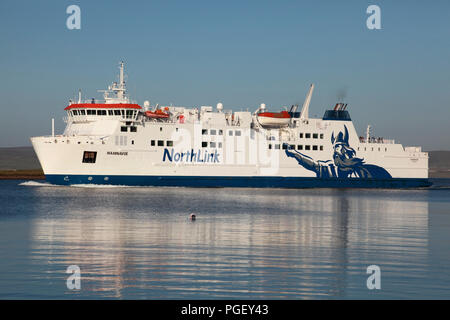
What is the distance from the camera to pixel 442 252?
57.4 ft

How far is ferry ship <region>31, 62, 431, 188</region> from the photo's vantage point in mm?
50188

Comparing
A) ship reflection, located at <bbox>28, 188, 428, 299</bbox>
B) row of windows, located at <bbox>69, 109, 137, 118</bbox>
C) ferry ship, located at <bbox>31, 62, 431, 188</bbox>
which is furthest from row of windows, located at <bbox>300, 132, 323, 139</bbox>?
ship reflection, located at <bbox>28, 188, 428, 299</bbox>

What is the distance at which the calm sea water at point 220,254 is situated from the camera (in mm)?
11875

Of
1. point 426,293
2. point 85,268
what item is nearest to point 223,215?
point 85,268

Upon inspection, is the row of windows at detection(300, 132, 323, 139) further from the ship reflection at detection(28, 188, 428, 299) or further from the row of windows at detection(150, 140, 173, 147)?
the ship reflection at detection(28, 188, 428, 299)

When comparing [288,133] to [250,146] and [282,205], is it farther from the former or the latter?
[282,205]

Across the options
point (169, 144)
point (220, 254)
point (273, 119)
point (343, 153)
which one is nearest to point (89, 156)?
point (169, 144)

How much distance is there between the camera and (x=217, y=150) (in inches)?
2153

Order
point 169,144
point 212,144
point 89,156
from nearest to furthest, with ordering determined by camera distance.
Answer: point 89,156
point 169,144
point 212,144

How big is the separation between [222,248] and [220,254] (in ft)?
3.69

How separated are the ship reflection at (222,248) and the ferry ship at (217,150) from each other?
61.7 feet

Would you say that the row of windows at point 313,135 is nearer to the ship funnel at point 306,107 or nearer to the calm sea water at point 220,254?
the ship funnel at point 306,107

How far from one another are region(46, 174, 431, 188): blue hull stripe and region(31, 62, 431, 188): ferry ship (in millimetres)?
89

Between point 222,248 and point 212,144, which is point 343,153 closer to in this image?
point 212,144
